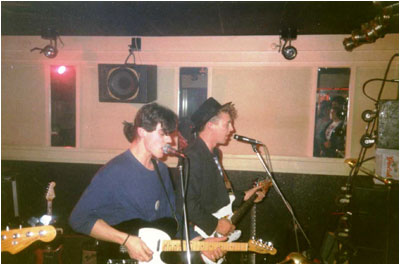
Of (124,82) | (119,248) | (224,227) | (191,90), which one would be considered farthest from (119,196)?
(191,90)

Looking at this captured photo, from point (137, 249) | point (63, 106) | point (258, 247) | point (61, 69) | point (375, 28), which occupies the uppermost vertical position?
point (375, 28)

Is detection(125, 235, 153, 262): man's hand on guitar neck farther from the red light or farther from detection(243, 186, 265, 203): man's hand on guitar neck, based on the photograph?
the red light

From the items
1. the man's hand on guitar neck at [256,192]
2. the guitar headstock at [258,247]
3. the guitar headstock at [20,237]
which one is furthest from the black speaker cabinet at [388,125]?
the guitar headstock at [20,237]

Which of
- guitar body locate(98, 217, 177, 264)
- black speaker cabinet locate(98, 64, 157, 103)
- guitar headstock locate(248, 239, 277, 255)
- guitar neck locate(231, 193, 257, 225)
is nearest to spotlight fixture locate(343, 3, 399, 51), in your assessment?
guitar neck locate(231, 193, 257, 225)

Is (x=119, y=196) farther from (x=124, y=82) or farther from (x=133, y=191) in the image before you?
(x=124, y=82)

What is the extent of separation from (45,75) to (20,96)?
0.67 metres

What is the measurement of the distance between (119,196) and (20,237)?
74 centimetres

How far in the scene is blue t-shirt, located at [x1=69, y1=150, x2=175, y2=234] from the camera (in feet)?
7.01

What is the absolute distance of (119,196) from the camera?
2.25 meters

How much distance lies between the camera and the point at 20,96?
17.7 feet

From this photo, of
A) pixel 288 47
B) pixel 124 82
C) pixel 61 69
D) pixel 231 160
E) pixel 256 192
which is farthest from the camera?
pixel 61 69

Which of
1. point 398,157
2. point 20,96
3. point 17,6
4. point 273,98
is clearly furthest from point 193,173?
point 20,96

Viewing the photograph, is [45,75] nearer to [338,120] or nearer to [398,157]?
[338,120]

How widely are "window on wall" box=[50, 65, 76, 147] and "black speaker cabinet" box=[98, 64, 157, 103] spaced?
1.21 metres
